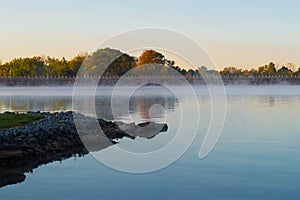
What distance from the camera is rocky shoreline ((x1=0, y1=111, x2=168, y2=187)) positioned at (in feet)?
80.6

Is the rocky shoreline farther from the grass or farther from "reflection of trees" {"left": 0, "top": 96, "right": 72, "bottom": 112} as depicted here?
"reflection of trees" {"left": 0, "top": 96, "right": 72, "bottom": 112}

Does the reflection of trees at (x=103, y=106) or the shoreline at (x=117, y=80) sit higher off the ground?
the shoreline at (x=117, y=80)

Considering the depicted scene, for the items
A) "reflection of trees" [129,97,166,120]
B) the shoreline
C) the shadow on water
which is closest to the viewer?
the shadow on water

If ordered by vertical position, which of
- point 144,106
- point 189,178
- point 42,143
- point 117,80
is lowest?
point 189,178

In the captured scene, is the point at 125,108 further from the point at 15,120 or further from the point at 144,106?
the point at 15,120

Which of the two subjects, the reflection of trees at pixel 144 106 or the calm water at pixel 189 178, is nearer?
the calm water at pixel 189 178

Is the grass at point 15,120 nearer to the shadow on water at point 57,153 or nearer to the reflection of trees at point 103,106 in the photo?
the shadow on water at point 57,153

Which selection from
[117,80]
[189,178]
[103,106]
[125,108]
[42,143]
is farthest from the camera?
[117,80]

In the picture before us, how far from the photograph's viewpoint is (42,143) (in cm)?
2839

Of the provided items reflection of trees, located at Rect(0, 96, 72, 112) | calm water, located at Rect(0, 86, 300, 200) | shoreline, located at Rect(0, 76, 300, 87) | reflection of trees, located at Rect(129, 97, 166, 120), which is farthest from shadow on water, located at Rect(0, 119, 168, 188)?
shoreline, located at Rect(0, 76, 300, 87)


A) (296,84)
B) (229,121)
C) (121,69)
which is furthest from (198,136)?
(296,84)

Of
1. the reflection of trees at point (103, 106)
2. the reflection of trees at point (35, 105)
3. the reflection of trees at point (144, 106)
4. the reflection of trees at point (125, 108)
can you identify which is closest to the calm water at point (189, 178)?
the reflection of trees at point (144, 106)

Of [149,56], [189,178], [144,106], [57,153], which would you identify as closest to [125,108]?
[144,106]

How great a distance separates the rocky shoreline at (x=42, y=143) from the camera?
80.6 feet
